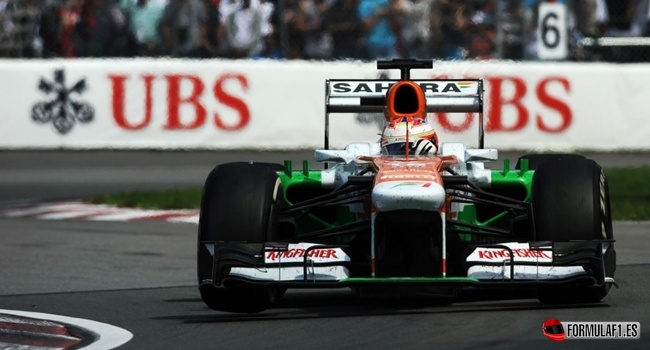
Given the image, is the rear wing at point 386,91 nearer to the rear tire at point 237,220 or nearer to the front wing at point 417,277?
the rear tire at point 237,220

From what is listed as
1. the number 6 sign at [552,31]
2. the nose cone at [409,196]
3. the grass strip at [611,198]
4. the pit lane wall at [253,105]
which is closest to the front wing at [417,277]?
the nose cone at [409,196]

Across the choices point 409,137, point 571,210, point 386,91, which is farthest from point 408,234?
point 386,91

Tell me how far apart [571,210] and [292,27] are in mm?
12644

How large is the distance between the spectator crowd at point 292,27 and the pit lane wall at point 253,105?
282 mm

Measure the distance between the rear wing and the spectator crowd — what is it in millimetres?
9916

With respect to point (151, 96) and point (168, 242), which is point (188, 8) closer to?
point (151, 96)

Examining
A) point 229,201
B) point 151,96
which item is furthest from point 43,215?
point 229,201

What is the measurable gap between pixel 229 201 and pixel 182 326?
2.49 feet

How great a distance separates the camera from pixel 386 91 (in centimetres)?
985

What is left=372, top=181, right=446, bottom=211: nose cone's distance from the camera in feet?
25.4

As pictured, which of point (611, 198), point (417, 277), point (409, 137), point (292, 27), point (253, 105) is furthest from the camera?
point (292, 27)

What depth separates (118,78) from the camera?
20.1 m

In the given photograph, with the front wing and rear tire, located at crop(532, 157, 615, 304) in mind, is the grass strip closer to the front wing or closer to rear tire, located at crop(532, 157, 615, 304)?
rear tire, located at crop(532, 157, 615, 304)

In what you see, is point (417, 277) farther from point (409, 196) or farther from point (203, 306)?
point (203, 306)
